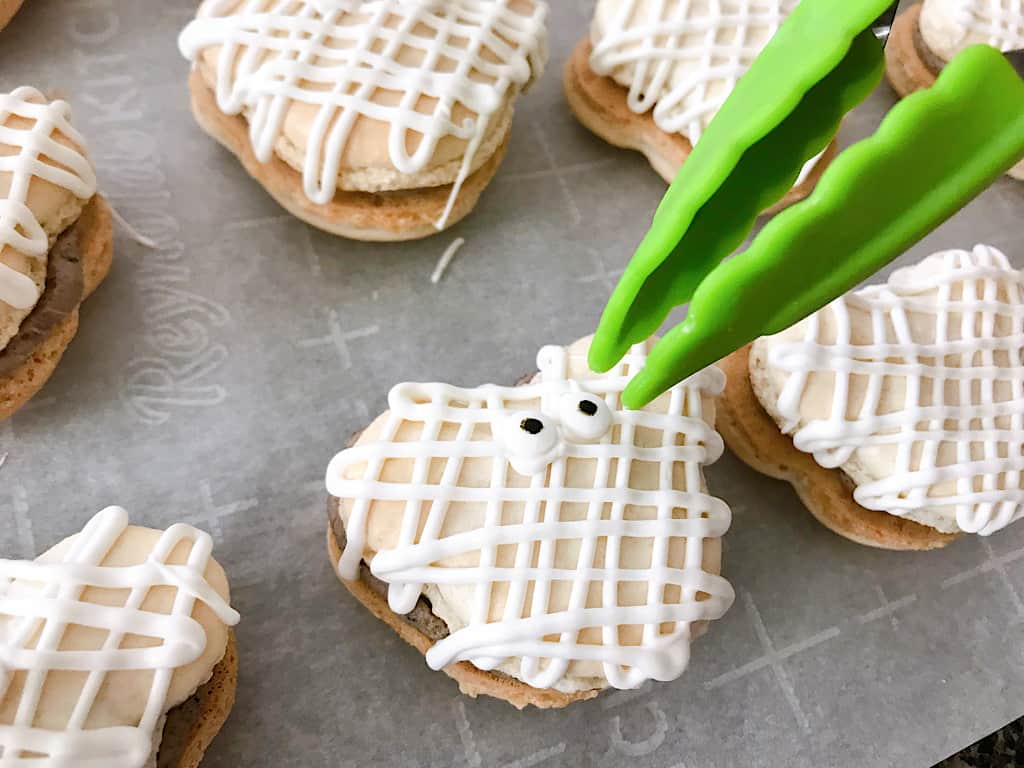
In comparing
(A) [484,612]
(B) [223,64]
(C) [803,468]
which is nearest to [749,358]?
(C) [803,468]

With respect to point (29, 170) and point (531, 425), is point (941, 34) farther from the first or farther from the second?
point (29, 170)

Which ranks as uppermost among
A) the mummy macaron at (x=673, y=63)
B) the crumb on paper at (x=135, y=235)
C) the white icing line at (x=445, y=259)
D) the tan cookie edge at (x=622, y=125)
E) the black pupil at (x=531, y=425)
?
the mummy macaron at (x=673, y=63)

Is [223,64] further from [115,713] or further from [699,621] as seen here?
[699,621]

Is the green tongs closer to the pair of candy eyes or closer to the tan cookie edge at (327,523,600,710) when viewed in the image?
the pair of candy eyes

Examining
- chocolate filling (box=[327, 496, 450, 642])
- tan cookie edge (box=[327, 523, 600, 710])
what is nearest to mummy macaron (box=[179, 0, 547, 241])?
chocolate filling (box=[327, 496, 450, 642])

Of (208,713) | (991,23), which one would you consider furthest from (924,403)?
(208,713)

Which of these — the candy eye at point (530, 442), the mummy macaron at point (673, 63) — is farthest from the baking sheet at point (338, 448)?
the candy eye at point (530, 442)

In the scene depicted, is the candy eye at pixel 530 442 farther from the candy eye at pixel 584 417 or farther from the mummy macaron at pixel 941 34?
the mummy macaron at pixel 941 34
